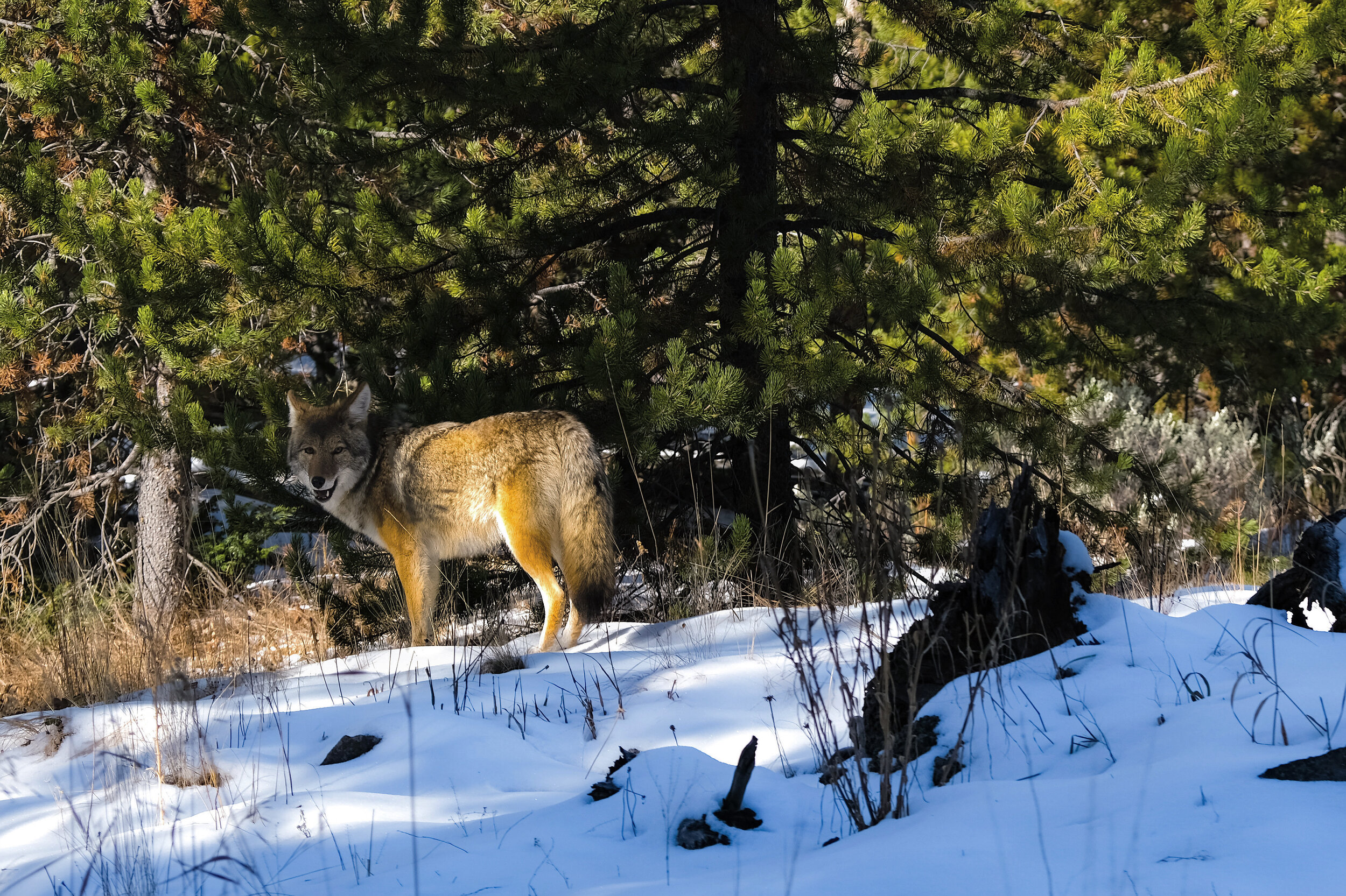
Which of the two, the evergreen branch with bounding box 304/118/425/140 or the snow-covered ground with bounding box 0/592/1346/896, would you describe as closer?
the snow-covered ground with bounding box 0/592/1346/896

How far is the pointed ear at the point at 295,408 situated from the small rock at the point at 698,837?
4760 mm

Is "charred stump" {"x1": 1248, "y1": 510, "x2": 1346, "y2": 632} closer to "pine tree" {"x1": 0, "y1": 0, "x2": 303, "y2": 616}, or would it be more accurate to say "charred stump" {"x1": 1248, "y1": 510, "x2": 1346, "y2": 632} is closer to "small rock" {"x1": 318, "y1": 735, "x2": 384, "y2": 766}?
"small rock" {"x1": 318, "y1": 735, "x2": 384, "y2": 766}

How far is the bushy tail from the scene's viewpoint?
6.36 m

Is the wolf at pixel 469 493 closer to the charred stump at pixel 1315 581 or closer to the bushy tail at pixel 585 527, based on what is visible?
the bushy tail at pixel 585 527

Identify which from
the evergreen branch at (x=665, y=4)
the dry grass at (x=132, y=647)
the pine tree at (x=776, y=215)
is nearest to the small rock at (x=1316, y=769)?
the pine tree at (x=776, y=215)

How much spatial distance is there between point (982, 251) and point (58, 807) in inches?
221

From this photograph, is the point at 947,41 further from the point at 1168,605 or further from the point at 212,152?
the point at 212,152

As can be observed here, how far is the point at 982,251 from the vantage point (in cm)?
636

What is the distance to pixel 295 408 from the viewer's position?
6.84 metres

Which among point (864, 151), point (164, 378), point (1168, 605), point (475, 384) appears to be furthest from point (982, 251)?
point (164, 378)

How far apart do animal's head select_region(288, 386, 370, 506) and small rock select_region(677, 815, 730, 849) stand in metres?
4.33

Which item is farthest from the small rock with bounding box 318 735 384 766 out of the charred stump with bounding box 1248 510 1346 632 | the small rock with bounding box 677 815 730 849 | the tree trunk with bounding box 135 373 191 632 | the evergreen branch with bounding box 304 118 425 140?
the tree trunk with bounding box 135 373 191 632

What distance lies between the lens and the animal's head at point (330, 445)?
21.9ft

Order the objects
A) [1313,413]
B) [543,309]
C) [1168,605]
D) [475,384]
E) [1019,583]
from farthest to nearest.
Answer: [1313,413] < [543,309] < [475,384] < [1168,605] < [1019,583]
